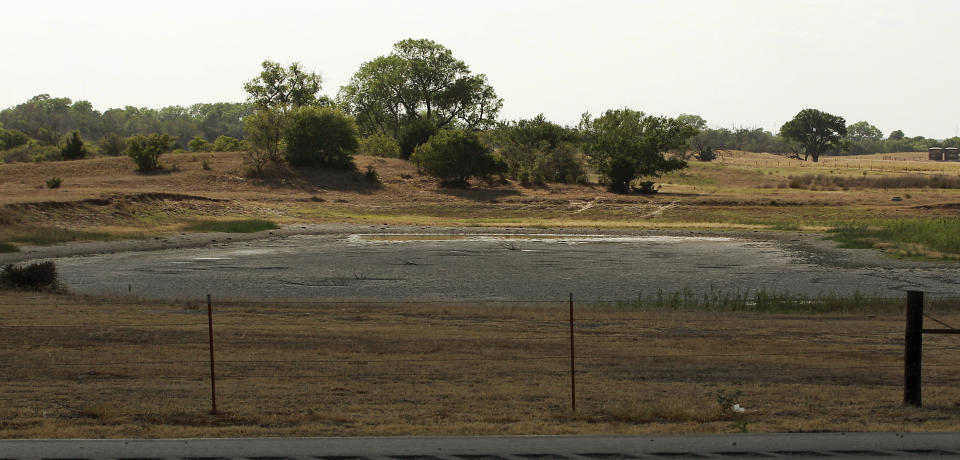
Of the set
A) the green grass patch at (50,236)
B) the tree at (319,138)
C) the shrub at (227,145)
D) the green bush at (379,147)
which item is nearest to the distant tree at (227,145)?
the shrub at (227,145)

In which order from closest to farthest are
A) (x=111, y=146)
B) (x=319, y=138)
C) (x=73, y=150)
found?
(x=319, y=138), (x=73, y=150), (x=111, y=146)

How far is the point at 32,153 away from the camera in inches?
3322

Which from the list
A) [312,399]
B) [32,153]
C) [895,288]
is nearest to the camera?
[312,399]

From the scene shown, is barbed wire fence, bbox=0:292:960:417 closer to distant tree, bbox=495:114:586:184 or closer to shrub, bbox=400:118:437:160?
distant tree, bbox=495:114:586:184

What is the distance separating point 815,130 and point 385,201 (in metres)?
91.1

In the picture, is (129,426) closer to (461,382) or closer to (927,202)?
(461,382)

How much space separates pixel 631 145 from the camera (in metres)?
69.8

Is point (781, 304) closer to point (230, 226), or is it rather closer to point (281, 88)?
point (230, 226)

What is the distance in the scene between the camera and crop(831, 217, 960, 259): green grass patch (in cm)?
3407

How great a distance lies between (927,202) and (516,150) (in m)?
32.3

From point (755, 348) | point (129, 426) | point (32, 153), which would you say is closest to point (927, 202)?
point (755, 348)

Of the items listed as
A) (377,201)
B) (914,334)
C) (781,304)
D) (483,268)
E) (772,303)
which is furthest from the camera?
(377,201)

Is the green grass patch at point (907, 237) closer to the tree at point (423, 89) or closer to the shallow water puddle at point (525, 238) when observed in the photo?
the shallow water puddle at point (525, 238)

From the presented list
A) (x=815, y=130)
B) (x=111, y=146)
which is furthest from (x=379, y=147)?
(x=815, y=130)
